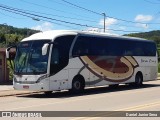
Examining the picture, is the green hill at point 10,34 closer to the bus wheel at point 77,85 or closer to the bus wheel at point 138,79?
the bus wheel at point 138,79

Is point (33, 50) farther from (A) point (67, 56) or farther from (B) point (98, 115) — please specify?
(B) point (98, 115)

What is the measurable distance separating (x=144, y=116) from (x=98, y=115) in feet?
4.55

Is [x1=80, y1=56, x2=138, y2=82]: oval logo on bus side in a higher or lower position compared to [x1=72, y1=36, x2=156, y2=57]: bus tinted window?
lower

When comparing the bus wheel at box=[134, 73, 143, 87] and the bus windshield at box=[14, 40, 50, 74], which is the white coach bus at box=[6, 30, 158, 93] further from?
the bus wheel at box=[134, 73, 143, 87]

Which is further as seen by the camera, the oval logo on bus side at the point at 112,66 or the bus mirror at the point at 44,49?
the oval logo on bus side at the point at 112,66

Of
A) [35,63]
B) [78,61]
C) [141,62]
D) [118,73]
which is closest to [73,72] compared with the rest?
[78,61]

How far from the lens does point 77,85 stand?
22.4 m

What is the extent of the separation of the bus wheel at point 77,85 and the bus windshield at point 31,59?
2439 millimetres

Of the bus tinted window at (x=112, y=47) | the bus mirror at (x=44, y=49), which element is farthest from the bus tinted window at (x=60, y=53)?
the bus mirror at (x=44, y=49)

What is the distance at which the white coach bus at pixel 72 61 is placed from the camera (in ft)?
67.2

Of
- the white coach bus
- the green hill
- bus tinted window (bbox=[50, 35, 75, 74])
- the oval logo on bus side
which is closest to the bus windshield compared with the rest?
the white coach bus

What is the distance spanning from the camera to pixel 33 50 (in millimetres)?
20859

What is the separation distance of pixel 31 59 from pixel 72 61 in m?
2.31

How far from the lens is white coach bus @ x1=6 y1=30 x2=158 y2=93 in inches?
806
